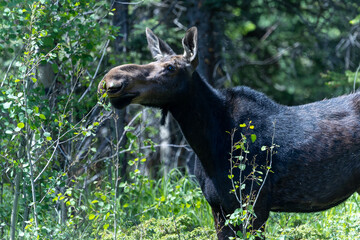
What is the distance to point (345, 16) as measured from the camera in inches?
393

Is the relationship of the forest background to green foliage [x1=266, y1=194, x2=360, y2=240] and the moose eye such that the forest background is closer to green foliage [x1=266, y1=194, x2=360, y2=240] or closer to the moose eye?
green foliage [x1=266, y1=194, x2=360, y2=240]

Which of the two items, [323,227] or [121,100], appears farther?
[323,227]

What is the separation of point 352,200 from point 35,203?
4.19m

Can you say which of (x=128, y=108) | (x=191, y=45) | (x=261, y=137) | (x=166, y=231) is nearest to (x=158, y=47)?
(x=191, y=45)

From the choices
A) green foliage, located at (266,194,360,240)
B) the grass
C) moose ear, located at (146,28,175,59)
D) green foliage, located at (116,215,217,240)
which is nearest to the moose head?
moose ear, located at (146,28,175,59)

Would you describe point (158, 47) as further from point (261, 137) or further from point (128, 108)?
point (128, 108)

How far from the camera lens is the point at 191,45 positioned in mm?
5711

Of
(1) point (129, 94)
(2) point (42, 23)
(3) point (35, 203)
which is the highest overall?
(2) point (42, 23)

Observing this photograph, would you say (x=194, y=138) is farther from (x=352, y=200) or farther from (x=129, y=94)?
(x=352, y=200)

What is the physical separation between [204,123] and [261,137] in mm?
586

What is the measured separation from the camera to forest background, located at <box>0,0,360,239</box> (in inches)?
208

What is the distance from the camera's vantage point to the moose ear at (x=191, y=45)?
556cm

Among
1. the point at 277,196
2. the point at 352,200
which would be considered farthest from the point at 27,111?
the point at 352,200

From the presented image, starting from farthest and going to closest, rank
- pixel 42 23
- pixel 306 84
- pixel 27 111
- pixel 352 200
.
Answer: pixel 306 84, pixel 352 200, pixel 42 23, pixel 27 111
